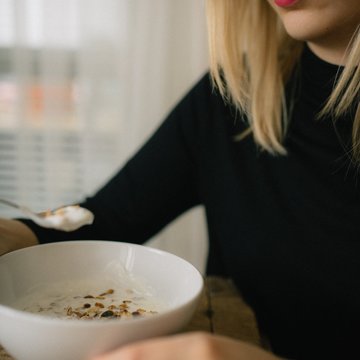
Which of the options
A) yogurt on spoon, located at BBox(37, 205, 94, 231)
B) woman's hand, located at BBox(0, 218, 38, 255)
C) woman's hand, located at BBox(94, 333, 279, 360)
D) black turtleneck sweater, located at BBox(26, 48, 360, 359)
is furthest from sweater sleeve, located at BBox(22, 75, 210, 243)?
woman's hand, located at BBox(94, 333, 279, 360)

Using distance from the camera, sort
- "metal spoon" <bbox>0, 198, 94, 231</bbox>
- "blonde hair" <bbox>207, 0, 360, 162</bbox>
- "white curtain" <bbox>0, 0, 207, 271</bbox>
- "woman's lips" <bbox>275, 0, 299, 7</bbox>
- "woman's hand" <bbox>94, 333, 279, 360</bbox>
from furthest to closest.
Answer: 1. "white curtain" <bbox>0, 0, 207, 271</bbox>
2. "blonde hair" <bbox>207, 0, 360, 162</bbox>
3. "woman's lips" <bbox>275, 0, 299, 7</bbox>
4. "metal spoon" <bbox>0, 198, 94, 231</bbox>
5. "woman's hand" <bbox>94, 333, 279, 360</bbox>

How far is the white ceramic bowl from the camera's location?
41 centimetres

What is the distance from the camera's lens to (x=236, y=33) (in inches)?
36.6

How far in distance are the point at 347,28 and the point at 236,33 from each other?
0.23 meters

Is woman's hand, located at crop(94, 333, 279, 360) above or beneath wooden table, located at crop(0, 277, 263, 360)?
above

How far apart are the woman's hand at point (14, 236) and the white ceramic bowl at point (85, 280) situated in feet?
0.22

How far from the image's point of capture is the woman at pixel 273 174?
2.59 feet

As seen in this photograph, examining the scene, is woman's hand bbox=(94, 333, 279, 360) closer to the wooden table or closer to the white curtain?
the wooden table

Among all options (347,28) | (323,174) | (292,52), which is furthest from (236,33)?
(323,174)

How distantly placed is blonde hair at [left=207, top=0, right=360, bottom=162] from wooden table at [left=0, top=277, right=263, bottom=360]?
0.30 metres

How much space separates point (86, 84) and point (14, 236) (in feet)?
3.08

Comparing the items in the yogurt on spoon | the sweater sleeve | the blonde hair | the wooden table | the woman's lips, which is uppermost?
the woman's lips

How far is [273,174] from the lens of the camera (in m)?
0.89

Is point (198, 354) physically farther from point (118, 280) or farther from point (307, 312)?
point (307, 312)
